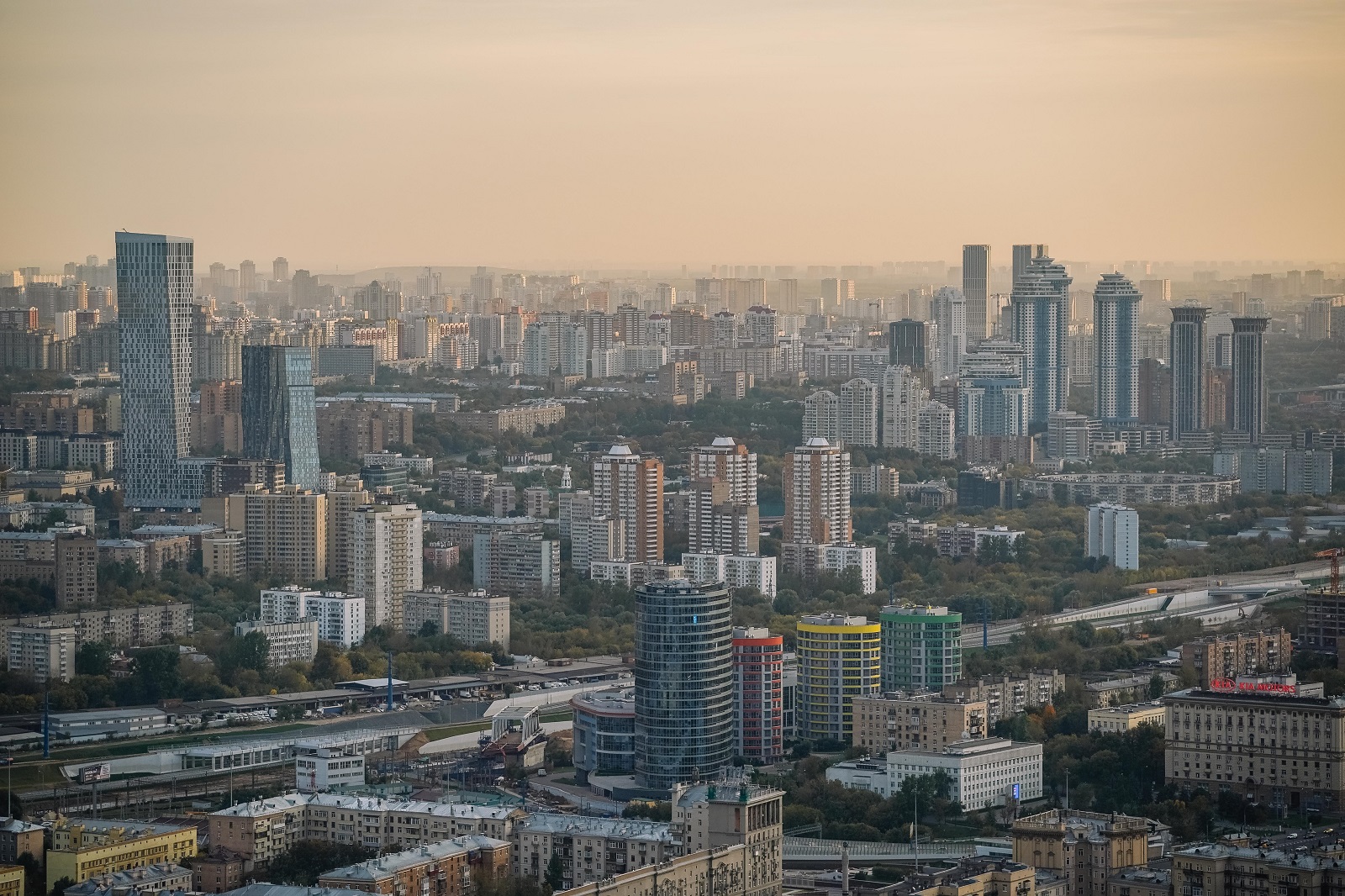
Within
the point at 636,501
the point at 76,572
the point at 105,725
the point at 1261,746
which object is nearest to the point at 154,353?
the point at 636,501

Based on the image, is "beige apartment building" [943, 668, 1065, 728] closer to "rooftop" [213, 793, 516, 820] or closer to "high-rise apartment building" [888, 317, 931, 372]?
"rooftop" [213, 793, 516, 820]

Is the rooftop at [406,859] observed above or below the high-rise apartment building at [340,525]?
below

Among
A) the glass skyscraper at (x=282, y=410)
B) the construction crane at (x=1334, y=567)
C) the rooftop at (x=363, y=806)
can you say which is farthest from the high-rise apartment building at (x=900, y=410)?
the rooftop at (x=363, y=806)

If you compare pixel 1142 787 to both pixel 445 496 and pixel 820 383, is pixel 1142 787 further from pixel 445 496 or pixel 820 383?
pixel 820 383

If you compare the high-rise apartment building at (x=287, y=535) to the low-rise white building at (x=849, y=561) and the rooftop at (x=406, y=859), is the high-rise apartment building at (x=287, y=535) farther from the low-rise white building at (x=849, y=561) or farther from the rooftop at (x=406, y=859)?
the rooftop at (x=406, y=859)

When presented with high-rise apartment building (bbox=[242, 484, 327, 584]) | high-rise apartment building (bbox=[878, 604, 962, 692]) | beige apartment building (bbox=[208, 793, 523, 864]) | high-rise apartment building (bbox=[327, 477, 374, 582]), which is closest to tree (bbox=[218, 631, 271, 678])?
high-rise apartment building (bbox=[327, 477, 374, 582])

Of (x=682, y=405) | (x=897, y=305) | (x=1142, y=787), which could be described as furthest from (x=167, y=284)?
(x=897, y=305)
